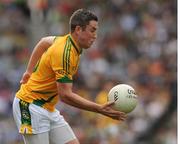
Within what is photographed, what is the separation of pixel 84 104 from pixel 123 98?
1.59 feet

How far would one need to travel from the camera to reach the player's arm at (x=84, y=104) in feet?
28.1

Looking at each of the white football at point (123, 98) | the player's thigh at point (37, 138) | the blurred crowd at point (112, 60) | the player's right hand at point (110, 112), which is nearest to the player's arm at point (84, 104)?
the player's right hand at point (110, 112)

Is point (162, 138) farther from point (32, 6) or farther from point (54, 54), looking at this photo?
point (54, 54)

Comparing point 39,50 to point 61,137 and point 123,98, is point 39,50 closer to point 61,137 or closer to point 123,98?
point 61,137

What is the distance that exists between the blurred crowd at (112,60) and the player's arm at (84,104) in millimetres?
7543

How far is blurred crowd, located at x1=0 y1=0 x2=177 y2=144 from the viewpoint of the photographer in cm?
1712

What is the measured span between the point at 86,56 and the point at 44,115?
10163 mm

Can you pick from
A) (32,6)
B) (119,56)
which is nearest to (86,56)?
(119,56)

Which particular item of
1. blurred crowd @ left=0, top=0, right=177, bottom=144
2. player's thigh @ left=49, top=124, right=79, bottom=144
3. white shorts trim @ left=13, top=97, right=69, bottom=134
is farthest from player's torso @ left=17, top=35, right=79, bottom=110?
blurred crowd @ left=0, top=0, right=177, bottom=144

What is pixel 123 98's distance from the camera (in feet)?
29.0

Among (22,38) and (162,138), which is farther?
(22,38)

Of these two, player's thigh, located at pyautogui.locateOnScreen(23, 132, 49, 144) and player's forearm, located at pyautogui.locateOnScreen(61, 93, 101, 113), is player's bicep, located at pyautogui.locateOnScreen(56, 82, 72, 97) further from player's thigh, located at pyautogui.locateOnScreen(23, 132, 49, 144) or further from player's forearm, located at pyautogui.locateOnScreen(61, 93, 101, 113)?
player's thigh, located at pyautogui.locateOnScreen(23, 132, 49, 144)

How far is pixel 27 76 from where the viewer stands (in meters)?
9.50

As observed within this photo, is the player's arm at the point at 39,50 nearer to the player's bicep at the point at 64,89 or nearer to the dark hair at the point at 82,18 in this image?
the dark hair at the point at 82,18
